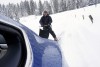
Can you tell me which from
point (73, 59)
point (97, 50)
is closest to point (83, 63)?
point (73, 59)

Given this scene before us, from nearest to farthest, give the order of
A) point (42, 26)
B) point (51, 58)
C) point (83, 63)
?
point (51, 58) → point (83, 63) → point (42, 26)

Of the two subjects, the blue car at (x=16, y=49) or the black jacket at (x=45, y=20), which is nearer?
the blue car at (x=16, y=49)

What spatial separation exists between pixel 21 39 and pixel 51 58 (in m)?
0.56

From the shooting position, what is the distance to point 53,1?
140 meters

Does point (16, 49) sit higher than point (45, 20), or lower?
higher

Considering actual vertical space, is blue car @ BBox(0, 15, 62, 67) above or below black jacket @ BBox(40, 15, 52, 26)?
above

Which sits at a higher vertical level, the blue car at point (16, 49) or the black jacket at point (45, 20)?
the blue car at point (16, 49)

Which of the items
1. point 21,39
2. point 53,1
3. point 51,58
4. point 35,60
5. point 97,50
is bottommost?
point 53,1

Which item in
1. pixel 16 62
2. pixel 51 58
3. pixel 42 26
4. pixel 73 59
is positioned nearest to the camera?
pixel 16 62

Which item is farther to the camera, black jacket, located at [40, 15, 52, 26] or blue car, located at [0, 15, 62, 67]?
black jacket, located at [40, 15, 52, 26]

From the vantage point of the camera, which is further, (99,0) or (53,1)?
(53,1)

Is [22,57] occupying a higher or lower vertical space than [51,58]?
higher

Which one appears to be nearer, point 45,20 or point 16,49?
point 16,49

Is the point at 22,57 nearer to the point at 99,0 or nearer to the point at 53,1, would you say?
the point at 99,0
